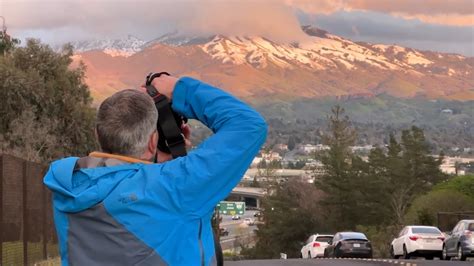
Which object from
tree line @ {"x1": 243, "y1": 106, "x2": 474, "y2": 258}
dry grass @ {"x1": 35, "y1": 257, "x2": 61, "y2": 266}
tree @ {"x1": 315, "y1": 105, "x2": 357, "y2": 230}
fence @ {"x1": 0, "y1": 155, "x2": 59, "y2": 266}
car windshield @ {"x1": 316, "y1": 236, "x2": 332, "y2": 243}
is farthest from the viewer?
tree @ {"x1": 315, "y1": 105, "x2": 357, "y2": 230}

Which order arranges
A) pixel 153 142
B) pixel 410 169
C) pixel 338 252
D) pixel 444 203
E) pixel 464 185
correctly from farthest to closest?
1. pixel 410 169
2. pixel 464 185
3. pixel 444 203
4. pixel 338 252
5. pixel 153 142

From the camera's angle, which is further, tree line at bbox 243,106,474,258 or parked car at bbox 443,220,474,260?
tree line at bbox 243,106,474,258

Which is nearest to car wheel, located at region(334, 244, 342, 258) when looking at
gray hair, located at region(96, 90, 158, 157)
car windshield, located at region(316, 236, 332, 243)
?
car windshield, located at region(316, 236, 332, 243)

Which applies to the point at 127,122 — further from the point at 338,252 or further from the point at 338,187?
the point at 338,187

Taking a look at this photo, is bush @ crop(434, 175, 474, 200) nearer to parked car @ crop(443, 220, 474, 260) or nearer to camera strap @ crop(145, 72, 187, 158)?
parked car @ crop(443, 220, 474, 260)

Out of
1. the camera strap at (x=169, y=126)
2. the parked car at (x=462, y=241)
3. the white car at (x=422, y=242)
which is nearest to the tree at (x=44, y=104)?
the white car at (x=422, y=242)

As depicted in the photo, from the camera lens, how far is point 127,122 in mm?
4199

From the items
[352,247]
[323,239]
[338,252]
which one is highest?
[323,239]

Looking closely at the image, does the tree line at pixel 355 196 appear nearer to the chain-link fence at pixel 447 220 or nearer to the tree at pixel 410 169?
the tree at pixel 410 169

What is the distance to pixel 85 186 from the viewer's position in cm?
406

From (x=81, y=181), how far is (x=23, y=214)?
15.4 metres


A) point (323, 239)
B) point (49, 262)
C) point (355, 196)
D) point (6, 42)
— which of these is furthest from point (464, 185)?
point (49, 262)

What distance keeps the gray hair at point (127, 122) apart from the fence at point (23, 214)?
515 inches

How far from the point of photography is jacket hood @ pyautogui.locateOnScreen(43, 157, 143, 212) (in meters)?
4.02
